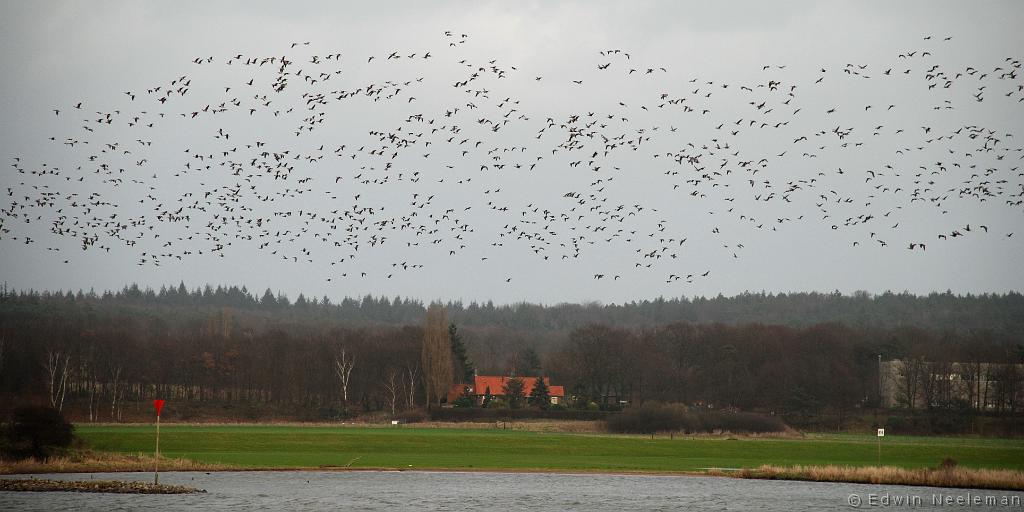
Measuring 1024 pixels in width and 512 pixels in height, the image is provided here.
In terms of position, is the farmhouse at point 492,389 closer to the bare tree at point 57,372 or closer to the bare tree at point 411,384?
the bare tree at point 411,384

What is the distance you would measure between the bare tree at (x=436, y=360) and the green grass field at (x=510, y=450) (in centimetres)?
3054

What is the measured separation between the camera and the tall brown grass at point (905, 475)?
57.5 metres

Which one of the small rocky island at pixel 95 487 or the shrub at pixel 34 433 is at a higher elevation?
the shrub at pixel 34 433

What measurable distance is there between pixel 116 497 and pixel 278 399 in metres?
A: 93.5

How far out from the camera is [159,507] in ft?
144

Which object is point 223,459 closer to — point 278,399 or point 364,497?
point 364,497

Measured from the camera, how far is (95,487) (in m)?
49.7

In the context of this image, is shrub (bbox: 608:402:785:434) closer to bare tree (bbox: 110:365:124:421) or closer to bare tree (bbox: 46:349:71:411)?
bare tree (bbox: 110:365:124:421)

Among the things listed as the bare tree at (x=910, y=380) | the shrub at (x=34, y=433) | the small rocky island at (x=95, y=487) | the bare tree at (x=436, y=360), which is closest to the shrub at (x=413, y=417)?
Result: the bare tree at (x=436, y=360)

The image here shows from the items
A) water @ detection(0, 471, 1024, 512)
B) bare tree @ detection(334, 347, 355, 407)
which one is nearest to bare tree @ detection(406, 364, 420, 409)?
bare tree @ detection(334, 347, 355, 407)

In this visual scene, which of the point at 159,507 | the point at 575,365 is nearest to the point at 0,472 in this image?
the point at 159,507

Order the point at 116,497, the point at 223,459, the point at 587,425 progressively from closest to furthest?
1. the point at 116,497
2. the point at 223,459
3. the point at 587,425

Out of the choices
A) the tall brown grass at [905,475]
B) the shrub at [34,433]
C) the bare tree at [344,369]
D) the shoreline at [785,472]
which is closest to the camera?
the tall brown grass at [905,475]

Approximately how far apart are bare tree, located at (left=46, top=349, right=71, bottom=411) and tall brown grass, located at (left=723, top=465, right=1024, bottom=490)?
84354mm
